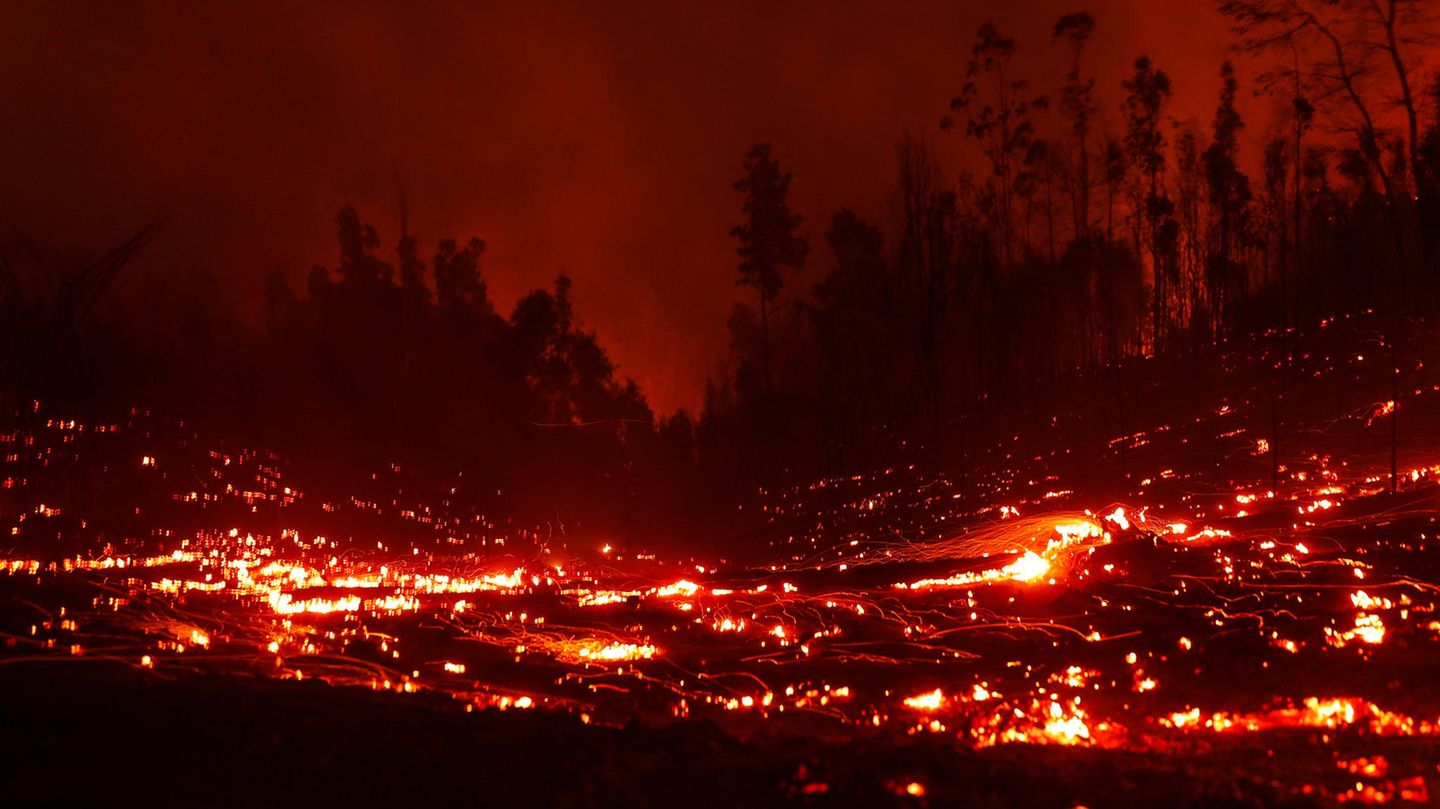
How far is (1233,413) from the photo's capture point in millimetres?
28000

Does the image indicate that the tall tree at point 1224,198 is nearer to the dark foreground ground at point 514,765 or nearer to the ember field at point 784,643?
the ember field at point 784,643

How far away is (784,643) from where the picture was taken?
1155cm

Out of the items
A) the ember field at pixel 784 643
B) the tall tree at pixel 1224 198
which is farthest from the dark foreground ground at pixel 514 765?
the tall tree at pixel 1224 198

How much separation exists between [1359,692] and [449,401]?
36431mm

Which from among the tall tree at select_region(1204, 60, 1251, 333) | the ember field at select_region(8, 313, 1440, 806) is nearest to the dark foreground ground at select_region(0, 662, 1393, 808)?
the ember field at select_region(8, 313, 1440, 806)

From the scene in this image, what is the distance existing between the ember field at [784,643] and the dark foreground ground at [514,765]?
30 mm

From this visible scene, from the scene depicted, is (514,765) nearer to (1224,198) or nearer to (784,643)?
(784,643)

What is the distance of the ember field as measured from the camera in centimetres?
604

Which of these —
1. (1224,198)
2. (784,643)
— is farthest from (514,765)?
(1224,198)

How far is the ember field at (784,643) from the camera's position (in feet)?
19.8

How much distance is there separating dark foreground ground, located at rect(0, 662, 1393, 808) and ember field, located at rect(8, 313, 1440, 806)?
0.10 ft

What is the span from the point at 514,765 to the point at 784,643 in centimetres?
568

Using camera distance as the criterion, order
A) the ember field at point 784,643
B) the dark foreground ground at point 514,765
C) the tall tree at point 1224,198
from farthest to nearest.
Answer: the tall tree at point 1224,198 < the ember field at point 784,643 < the dark foreground ground at point 514,765

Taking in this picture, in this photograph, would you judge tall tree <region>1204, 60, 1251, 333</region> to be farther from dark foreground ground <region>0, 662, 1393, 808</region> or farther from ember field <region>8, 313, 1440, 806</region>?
dark foreground ground <region>0, 662, 1393, 808</region>
